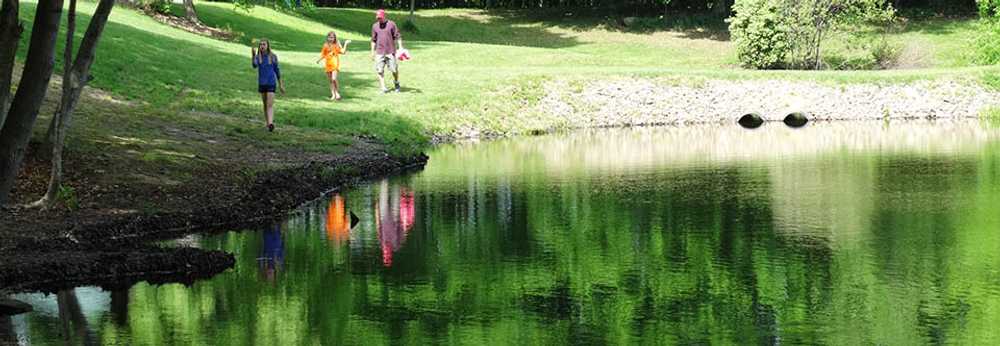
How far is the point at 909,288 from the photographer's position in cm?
1725

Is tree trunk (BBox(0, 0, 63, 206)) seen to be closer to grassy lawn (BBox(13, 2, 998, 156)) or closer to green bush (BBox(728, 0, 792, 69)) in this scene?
grassy lawn (BBox(13, 2, 998, 156))

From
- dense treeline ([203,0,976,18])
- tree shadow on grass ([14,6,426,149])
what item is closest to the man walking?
tree shadow on grass ([14,6,426,149])

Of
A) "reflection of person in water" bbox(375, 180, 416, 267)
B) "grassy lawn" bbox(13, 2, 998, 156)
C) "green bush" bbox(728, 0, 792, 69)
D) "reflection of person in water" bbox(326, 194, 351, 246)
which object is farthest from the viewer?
"green bush" bbox(728, 0, 792, 69)

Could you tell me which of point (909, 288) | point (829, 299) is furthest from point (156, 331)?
point (909, 288)

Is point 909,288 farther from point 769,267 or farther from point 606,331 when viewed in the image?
point 606,331

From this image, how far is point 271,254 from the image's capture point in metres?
20.3

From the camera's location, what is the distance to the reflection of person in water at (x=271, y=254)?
1903 centimetres

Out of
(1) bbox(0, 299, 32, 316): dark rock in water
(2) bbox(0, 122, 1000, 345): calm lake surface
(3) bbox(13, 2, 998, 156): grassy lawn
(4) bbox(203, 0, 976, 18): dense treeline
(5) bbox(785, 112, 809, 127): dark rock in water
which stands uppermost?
(4) bbox(203, 0, 976, 18): dense treeline

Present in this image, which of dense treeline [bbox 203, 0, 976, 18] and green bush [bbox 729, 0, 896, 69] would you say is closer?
green bush [bbox 729, 0, 896, 69]

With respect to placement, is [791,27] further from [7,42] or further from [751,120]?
[7,42]

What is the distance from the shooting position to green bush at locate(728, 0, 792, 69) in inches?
2035

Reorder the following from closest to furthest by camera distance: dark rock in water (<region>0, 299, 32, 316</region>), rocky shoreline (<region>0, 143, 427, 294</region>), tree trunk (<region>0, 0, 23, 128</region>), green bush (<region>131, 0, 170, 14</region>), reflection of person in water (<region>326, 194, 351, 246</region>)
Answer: dark rock in water (<region>0, 299, 32, 316</region>) → rocky shoreline (<region>0, 143, 427, 294</region>) → tree trunk (<region>0, 0, 23, 128</region>) → reflection of person in water (<region>326, 194, 351, 246</region>) → green bush (<region>131, 0, 170, 14</region>)

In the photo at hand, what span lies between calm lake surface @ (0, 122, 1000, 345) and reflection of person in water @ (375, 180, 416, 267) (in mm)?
71

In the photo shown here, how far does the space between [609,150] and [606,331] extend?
20648 mm
